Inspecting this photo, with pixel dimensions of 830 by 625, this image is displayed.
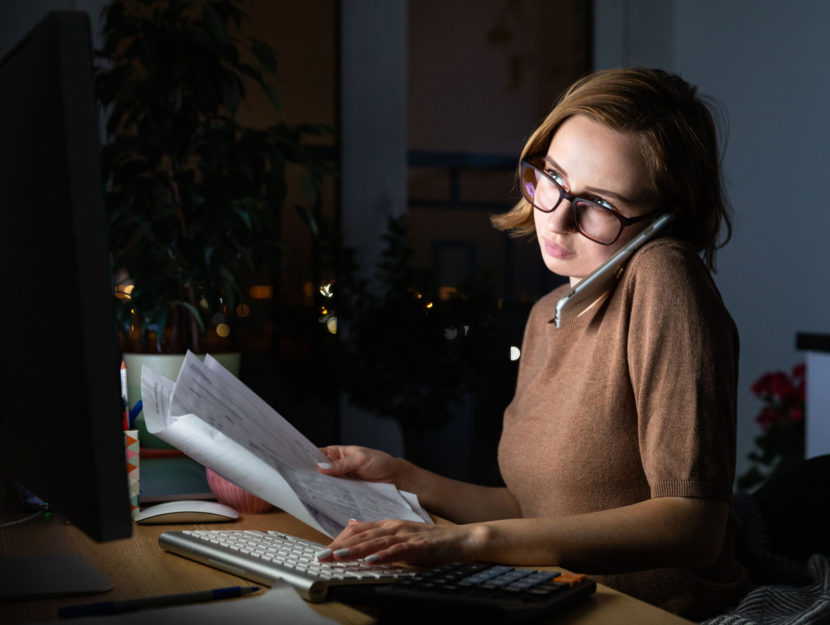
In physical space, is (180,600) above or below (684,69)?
below

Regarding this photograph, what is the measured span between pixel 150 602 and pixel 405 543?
213mm

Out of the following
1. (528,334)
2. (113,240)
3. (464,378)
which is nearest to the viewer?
(528,334)

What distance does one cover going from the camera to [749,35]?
3.08m

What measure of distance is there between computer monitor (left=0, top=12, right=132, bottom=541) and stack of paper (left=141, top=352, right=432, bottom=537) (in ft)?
0.63

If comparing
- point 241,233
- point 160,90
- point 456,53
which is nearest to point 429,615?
point 241,233

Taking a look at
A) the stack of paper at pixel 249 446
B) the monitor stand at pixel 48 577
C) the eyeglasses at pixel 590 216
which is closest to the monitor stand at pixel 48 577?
the monitor stand at pixel 48 577

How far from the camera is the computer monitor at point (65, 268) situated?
18.3 inches

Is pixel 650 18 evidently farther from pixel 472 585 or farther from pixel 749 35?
pixel 472 585

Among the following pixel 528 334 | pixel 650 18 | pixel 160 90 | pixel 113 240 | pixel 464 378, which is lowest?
pixel 464 378

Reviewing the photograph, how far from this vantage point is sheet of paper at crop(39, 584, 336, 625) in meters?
0.58

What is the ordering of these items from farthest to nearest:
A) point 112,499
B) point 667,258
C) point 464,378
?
point 464,378
point 667,258
point 112,499

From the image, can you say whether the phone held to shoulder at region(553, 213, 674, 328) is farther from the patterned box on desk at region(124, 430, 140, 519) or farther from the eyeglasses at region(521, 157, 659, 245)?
the patterned box on desk at region(124, 430, 140, 519)

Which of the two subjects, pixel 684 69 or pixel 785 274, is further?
pixel 684 69

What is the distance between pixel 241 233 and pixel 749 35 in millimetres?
2095
